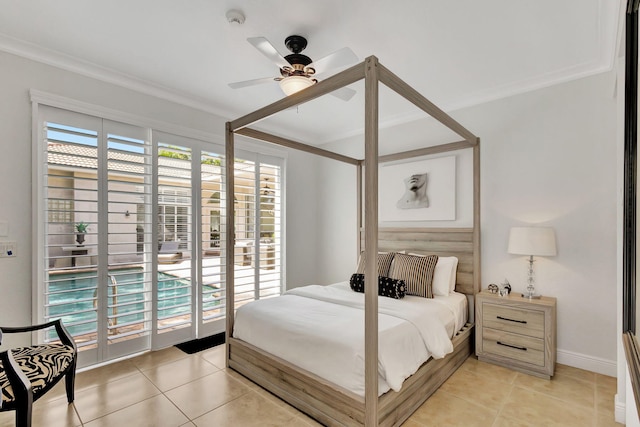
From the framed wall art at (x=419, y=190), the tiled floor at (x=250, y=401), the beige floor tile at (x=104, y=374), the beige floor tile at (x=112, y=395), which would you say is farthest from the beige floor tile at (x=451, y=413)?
the beige floor tile at (x=104, y=374)

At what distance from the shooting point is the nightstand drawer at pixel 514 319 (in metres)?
2.68

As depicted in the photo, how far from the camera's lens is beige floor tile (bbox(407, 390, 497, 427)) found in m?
2.10

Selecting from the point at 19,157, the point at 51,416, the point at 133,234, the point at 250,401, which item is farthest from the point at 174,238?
the point at 250,401

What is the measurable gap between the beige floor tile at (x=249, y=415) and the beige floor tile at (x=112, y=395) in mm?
609

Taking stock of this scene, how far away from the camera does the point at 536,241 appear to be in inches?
107

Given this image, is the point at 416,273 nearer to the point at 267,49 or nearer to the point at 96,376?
the point at 267,49

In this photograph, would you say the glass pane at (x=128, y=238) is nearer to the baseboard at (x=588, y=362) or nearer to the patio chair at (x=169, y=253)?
the patio chair at (x=169, y=253)

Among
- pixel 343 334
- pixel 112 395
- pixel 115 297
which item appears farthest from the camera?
pixel 115 297

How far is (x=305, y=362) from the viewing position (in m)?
2.20

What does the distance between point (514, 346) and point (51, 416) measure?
357cm

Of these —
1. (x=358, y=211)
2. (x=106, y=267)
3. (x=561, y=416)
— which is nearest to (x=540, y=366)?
(x=561, y=416)

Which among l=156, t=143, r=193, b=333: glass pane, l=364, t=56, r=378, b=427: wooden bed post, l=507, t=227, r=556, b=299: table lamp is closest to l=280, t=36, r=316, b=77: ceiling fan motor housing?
l=364, t=56, r=378, b=427: wooden bed post

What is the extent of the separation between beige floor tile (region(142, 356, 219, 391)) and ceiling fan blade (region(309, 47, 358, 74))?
266cm

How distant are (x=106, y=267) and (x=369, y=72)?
2.82 meters
